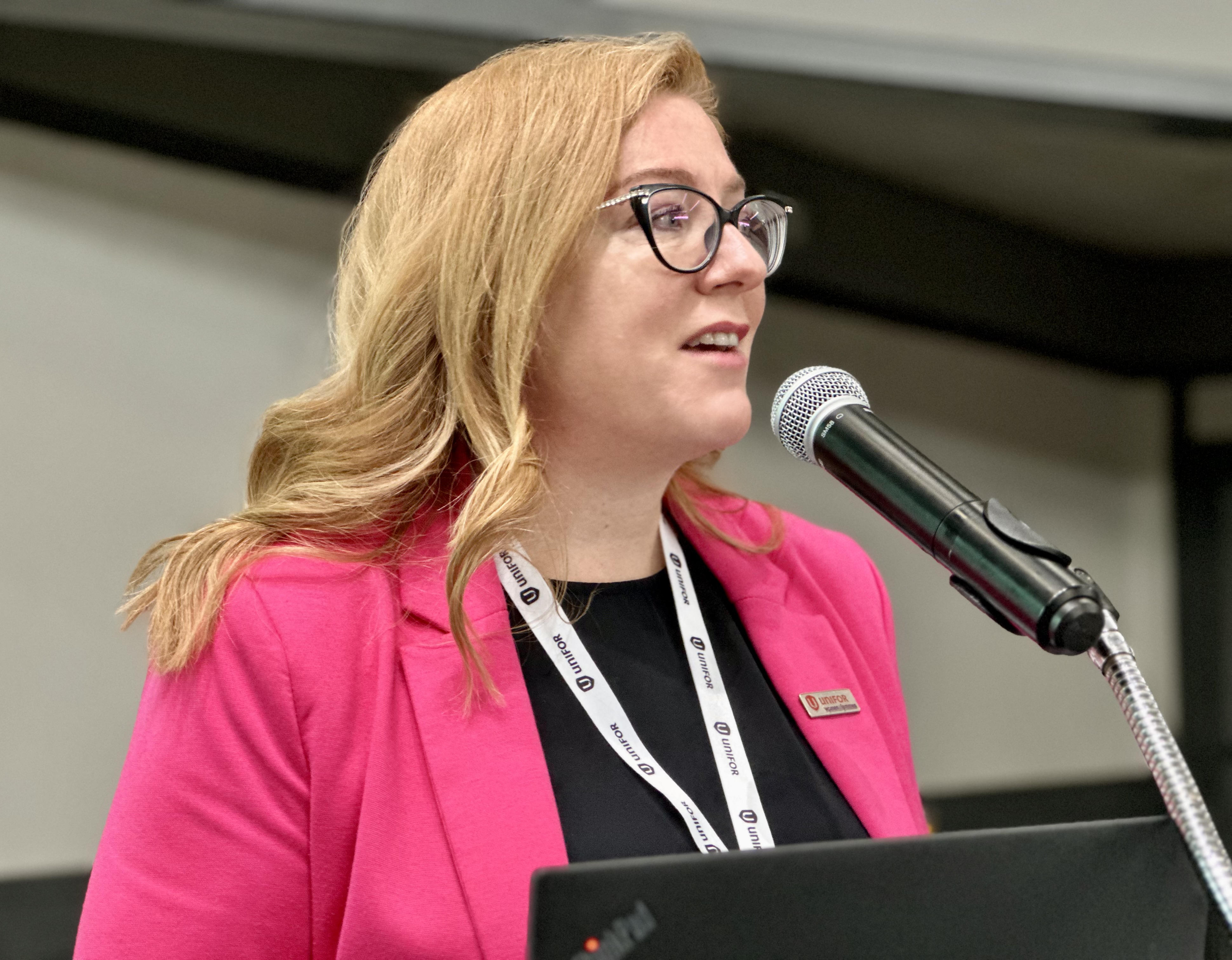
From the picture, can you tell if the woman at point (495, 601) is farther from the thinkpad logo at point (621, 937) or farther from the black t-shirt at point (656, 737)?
the thinkpad logo at point (621, 937)

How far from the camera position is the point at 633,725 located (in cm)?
126

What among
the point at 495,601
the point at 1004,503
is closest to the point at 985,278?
the point at 1004,503

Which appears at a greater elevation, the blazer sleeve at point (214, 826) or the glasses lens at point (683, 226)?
the glasses lens at point (683, 226)

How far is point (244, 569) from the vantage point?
119 cm

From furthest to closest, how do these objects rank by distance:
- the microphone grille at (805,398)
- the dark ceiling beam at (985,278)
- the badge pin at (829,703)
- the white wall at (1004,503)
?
1. the white wall at (1004,503)
2. the dark ceiling beam at (985,278)
3. the badge pin at (829,703)
4. the microphone grille at (805,398)

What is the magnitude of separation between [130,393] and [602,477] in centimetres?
239

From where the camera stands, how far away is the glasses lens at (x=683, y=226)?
4.17 ft

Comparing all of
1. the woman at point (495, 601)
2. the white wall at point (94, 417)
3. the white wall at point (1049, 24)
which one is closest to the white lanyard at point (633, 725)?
the woman at point (495, 601)

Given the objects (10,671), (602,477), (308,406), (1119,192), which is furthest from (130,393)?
(1119,192)

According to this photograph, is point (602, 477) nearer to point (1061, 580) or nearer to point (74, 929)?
point (1061, 580)

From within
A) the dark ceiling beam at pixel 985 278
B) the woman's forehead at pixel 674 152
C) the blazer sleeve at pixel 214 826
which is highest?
the dark ceiling beam at pixel 985 278

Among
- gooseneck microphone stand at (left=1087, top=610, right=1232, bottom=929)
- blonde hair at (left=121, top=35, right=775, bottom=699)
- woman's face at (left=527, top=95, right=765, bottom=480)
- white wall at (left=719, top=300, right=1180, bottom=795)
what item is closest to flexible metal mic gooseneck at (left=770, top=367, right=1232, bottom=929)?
gooseneck microphone stand at (left=1087, top=610, right=1232, bottom=929)

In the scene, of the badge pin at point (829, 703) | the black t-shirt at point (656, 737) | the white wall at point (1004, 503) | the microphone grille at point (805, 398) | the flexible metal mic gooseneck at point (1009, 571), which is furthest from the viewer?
the white wall at point (1004, 503)

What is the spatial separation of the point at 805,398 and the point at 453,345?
0.46 meters
